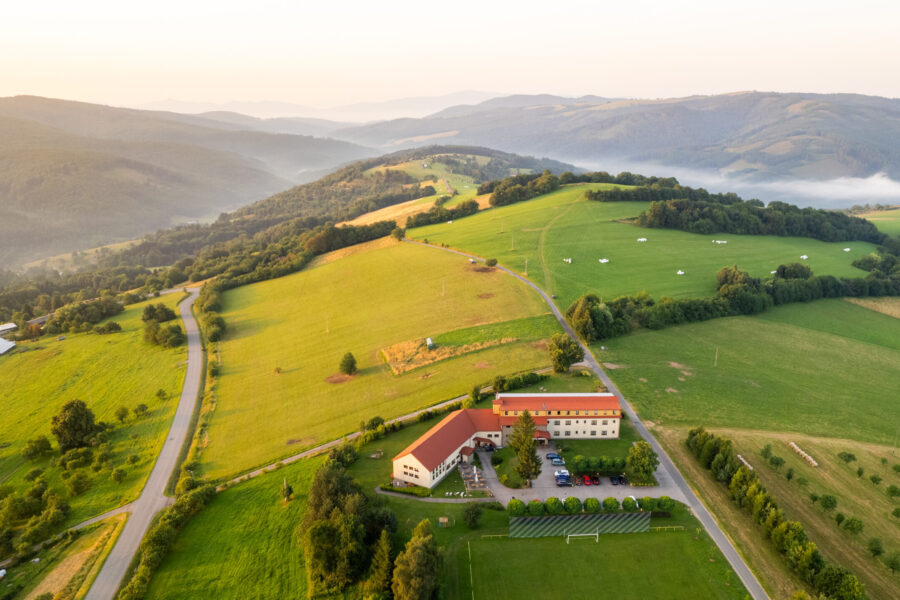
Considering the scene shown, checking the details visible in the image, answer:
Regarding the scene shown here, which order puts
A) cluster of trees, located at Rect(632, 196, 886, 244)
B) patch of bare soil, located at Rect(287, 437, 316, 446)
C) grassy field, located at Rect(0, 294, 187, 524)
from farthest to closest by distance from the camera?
cluster of trees, located at Rect(632, 196, 886, 244) < patch of bare soil, located at Rect(287, 437, 316, 446) < grassy field, located at Rect(0, 294, 187, 524)

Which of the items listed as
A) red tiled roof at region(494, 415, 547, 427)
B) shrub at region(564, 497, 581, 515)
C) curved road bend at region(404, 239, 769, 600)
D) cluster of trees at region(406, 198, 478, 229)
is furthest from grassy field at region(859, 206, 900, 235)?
shrub at region(564, 497, 581, 515)

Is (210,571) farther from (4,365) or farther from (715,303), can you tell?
(715,303)

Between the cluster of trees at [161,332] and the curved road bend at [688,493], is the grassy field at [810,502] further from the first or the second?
the cluster of trees at [161,332]

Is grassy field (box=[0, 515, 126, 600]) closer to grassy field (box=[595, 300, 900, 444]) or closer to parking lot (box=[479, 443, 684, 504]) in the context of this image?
parking lot (box=[479, 443, 684, 504])

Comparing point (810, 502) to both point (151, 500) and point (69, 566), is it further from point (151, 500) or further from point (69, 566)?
point (69, 566)

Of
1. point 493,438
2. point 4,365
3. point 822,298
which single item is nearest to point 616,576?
point 493,438

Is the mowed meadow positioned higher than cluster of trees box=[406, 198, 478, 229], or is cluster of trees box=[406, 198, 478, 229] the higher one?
cluster of trees box=[406, 198, 478, 229]
